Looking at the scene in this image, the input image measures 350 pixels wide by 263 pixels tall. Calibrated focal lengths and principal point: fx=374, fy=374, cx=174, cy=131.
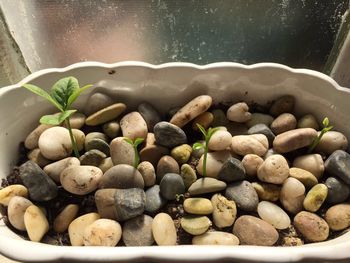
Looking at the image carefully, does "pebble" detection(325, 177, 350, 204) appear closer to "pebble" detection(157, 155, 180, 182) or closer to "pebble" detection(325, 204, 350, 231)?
"pebble" detection(325, 204, 350, 231)

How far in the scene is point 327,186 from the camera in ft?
1.58

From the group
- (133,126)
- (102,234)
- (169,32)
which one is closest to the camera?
(102,234)

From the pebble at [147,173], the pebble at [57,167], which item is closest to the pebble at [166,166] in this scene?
the pebble at [147,173]

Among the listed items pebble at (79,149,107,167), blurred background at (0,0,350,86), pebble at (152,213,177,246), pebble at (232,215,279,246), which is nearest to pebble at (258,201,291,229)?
pebble at (232,215,279,246)

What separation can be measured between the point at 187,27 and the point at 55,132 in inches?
11.8

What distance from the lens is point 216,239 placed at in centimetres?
44

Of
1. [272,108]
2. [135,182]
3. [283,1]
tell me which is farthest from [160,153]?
[283,1]

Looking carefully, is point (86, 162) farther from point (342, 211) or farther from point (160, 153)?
point (342, 211)

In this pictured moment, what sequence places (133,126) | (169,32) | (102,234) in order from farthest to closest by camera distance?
1. (169,32)
2. (133,126)
3. (102,234)

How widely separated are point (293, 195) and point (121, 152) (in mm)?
229

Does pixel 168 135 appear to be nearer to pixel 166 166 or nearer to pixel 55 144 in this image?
pixel 166 166

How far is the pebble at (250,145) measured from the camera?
510 mm

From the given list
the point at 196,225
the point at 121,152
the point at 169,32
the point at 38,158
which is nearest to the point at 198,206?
the point at 196,225

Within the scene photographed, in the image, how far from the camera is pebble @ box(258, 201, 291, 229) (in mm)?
460
